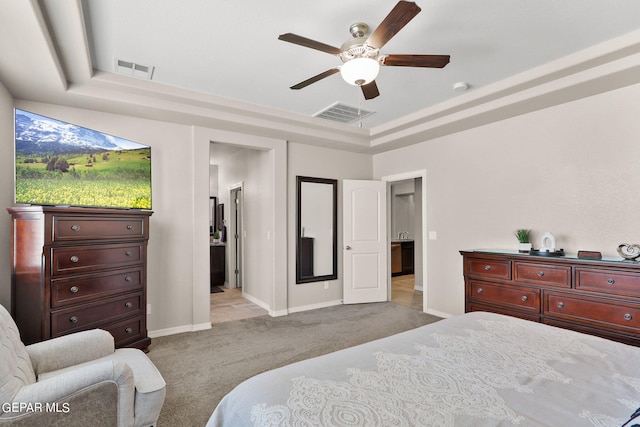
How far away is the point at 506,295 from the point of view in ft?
10.6

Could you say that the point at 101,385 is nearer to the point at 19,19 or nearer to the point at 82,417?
the point at 82,417

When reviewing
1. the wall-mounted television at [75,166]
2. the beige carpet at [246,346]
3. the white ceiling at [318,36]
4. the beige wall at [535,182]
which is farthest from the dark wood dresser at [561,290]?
the wall-mounted television at [75,166]

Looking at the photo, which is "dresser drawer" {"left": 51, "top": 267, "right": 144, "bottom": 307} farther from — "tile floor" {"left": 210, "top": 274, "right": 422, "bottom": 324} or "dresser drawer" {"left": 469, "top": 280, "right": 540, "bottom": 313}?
"dresser drawer" {"left": 469, "top": 280, "right": 540, "bottom": 313}

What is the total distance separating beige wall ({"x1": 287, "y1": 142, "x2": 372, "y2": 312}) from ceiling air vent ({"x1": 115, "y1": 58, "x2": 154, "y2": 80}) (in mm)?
2195

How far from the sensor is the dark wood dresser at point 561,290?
8.16ft

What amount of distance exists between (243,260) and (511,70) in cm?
484

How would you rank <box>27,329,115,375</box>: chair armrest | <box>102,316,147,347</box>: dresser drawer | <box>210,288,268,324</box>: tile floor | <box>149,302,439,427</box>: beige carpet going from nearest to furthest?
<box>27,329,115,375</box>: chair armrest → <box>149,302,439,427</box>: beige carpet → <box>102,316,147,347</box>: dresser drawer → <box>210,288,268,324</box>: tile floor

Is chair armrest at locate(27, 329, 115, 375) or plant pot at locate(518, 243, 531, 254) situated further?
plant pot at locate(518, 243, 531, 254)

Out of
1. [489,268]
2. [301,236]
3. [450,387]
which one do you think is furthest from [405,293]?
[450,387]

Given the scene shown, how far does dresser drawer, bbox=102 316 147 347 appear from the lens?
2945mm

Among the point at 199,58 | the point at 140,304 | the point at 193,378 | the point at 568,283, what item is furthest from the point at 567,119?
the point at 140,304

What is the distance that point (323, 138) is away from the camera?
4.64 m

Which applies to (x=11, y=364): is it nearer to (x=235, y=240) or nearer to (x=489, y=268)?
(x=489, y=268)
